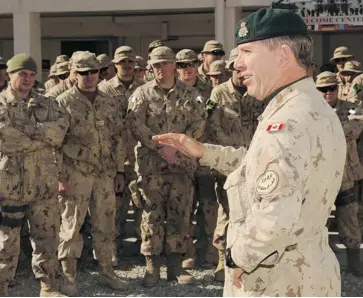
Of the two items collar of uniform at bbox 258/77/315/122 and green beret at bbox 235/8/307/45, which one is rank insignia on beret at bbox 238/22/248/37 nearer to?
green beret at bbox 235/8/307/45

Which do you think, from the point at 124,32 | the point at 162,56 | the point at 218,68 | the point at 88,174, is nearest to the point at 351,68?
the point at 218,68

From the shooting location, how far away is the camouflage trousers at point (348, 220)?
20.3ft

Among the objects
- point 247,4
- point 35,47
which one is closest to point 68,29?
point 35,47

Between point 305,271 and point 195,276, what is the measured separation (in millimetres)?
4055

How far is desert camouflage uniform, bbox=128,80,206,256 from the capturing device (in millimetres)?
5734

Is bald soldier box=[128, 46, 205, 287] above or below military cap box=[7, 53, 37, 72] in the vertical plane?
below

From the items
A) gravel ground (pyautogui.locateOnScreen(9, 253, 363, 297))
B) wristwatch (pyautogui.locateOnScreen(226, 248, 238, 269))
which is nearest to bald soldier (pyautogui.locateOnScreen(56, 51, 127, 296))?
gravel ground (pyautogui.locateOnScreen(9, 253, 363, 297))

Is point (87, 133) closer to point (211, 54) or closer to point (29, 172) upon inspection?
point (29, 172)

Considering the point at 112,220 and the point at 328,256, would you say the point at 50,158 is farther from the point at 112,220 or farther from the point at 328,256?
the point at 328,256

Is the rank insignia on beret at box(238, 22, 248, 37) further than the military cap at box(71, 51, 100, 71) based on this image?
No

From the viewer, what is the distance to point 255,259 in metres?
1.97

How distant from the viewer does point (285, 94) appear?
6.95 ft

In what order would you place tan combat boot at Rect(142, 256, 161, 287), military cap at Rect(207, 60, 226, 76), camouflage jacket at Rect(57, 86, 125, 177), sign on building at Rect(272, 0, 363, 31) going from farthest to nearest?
sign on building at Rect(272, 0, 363, 31)
military cap at Rect(207, 60, 226, 76)
tan combat boot at Rect(142, 256, 161, 287)
camouflage jacket at Rect(57, 86, 125, 177)

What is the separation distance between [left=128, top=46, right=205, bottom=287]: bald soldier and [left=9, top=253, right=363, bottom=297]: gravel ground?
0.34 ft
